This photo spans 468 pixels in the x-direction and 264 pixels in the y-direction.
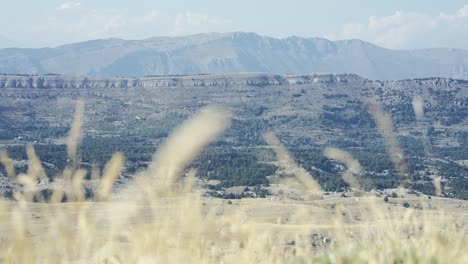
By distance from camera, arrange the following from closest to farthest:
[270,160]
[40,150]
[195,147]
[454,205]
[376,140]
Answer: [195,147] → [454,205] → [40,150] → [270,160] → [376,140]

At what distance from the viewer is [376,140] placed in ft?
433

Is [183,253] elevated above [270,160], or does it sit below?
above

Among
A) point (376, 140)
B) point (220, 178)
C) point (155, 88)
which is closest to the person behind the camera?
point (220, 178)

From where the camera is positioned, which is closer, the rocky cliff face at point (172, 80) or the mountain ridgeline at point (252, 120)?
the mountain ridgeline at point (252, 120)

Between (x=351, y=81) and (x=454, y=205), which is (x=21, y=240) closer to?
(x=454, y=205)

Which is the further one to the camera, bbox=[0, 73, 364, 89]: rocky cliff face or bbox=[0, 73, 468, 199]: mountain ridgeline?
bbox=[0, 73, 364, 89]: rocky cliff face

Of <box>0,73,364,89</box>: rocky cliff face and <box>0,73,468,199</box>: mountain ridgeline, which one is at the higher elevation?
<box>0,73,364,89</box>: rocky cliff face

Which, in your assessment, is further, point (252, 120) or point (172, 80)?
point (172, 80)

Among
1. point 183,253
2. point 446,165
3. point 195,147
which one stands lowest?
point 446,165

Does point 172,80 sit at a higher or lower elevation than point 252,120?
higher

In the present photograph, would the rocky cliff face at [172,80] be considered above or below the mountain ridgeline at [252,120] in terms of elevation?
above

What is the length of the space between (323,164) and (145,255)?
81.6 m

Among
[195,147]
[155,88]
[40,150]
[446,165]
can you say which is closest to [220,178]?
[40,150]

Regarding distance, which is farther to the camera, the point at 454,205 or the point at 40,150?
the point at 40,150
